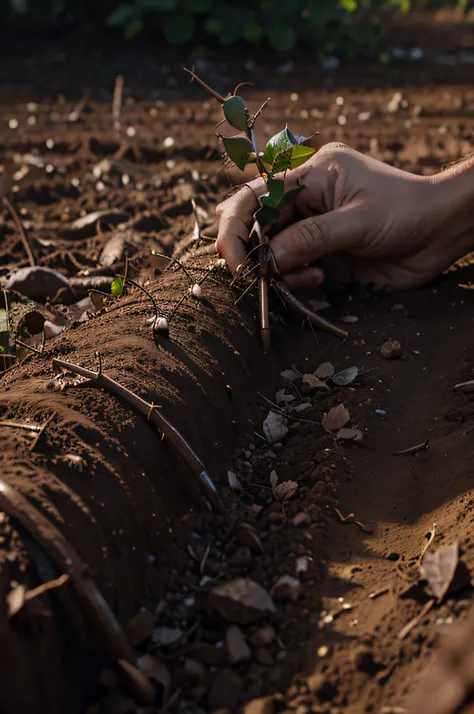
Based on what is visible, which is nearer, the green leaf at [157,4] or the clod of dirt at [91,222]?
the clod of dirt at [91,222]

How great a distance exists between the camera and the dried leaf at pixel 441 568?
5.27 ft

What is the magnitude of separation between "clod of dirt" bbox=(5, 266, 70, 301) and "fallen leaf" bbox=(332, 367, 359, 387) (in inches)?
48.8

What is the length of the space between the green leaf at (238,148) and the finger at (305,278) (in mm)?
482

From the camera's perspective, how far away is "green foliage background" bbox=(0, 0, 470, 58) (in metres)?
7.00

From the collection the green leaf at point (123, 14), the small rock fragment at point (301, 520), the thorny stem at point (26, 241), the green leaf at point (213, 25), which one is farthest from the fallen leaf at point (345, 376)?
the green leaf at point (123, 14)

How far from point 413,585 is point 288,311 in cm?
132

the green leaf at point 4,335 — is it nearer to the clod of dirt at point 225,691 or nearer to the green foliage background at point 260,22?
the clod of dirt at point 225,691

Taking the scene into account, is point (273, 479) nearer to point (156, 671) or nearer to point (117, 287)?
point (156, 671)

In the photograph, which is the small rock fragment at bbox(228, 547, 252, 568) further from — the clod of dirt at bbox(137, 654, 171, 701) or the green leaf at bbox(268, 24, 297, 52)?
the green leaf at bbox(268, 24, 297, 52)

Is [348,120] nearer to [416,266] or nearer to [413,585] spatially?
[416,266]

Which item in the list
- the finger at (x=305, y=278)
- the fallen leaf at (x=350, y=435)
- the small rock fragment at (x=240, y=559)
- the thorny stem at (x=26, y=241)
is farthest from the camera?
the thorny stem at (x=26, y=241)

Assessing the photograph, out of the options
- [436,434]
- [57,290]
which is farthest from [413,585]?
[57,290]

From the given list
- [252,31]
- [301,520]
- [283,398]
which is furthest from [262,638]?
[252,31]

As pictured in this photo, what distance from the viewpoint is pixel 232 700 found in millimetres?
1492
